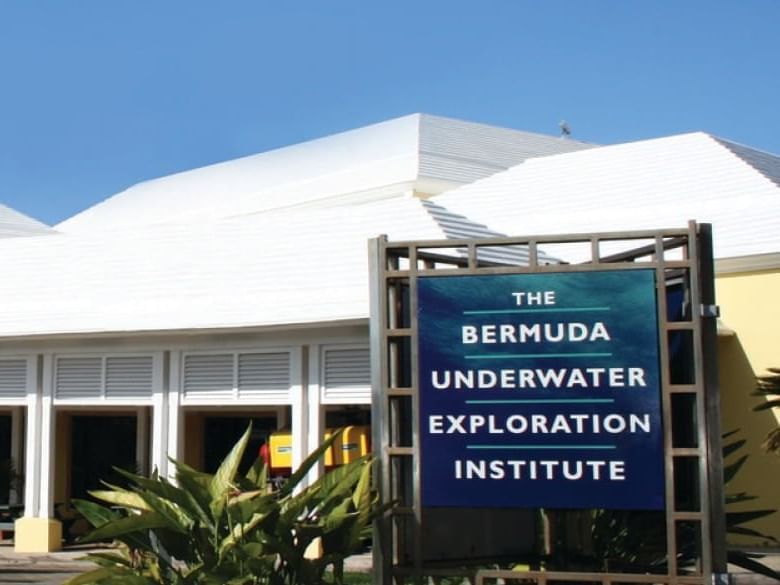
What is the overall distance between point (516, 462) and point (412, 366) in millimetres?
947

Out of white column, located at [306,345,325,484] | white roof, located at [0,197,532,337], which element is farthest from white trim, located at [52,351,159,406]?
white column, located at [306,345,325,484]

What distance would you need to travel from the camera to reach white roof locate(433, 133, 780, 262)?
20.1 m

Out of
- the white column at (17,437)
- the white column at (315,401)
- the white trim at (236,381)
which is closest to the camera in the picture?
the white column at (315,401)

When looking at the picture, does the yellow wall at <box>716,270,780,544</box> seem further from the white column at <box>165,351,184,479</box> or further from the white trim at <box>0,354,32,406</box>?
the white trim at <box>0,354,32,406</box>

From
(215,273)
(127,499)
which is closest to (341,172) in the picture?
(215,273)

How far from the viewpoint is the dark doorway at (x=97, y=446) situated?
71.6ft

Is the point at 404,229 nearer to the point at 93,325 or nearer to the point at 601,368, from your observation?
the point at 93,325

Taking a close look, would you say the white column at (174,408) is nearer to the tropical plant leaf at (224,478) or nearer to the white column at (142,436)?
the white column at (142,436)

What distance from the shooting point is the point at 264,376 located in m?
15.9

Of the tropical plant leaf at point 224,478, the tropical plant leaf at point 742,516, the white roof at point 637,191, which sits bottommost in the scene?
the tropical plant leaf at point 742,516

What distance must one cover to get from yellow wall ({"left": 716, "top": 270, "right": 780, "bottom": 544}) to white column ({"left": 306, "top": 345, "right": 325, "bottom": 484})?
616 cm

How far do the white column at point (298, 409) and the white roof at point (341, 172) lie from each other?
10593 millimetres

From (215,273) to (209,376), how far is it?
68.6 inches

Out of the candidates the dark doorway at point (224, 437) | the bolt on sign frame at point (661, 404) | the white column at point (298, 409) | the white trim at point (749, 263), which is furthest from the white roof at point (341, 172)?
the bolt on sign frame at point (661, 404)
